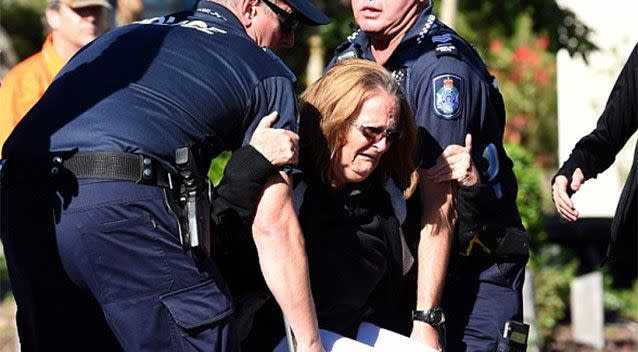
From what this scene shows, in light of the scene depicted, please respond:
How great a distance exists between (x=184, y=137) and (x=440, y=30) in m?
1.23

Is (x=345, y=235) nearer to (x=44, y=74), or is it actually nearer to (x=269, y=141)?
(x=269, y=141)

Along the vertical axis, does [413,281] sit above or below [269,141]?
below

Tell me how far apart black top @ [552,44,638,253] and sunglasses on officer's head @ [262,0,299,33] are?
1353 mm

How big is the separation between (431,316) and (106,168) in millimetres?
1291

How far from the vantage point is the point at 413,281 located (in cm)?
459

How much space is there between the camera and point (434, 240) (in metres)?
4.42

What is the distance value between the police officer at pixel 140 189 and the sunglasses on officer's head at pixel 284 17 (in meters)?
0.14

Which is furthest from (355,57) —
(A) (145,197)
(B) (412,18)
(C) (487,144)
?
(A) (145,197)

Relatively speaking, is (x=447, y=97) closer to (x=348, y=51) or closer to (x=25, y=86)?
(x=348, y=51)

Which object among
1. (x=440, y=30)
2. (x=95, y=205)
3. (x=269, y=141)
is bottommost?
(x=95, y=205)

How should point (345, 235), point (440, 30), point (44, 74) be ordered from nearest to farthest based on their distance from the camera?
point (345, 235), point (440, 30), point (44, 74)

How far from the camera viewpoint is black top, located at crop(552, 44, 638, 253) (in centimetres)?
473

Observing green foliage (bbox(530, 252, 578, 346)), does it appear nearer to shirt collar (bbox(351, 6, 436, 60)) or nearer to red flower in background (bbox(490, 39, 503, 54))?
shirt collar (bbox(351, 6, 436, 60))

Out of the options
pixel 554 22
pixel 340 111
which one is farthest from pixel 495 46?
pixel 340 111
